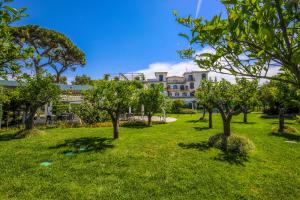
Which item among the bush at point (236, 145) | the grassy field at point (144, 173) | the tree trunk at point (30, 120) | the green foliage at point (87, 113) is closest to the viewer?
the grassy field at point (144, 173)

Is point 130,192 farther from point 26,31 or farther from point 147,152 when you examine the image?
point 26,31

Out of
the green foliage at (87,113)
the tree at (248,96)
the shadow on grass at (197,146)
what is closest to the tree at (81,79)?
the green foliage at (87,113)

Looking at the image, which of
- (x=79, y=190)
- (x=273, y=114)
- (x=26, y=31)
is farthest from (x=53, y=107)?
(x=273, y=114)

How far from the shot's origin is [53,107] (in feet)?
58.3

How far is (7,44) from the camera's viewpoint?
2.39m

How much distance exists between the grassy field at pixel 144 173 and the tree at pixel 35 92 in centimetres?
288

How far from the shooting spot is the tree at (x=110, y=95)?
9016 millimetres

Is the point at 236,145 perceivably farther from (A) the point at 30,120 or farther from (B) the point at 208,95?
(A) the point at 30,120

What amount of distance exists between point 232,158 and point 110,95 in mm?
6633

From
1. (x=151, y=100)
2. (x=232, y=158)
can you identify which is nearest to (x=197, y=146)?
(x=232, y=158)

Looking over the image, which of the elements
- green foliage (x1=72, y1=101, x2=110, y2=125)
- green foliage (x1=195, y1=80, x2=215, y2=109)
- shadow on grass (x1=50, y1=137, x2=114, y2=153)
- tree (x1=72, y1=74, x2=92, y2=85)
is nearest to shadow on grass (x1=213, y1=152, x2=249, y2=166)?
green foliage (x1=195, y1=80, x2=215, y2=109)

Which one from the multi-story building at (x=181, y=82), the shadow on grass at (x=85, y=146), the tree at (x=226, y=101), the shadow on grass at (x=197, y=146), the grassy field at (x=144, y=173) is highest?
the multi-story building at (x=181, y=82)

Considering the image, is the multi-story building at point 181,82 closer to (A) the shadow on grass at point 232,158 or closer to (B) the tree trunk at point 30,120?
(B) the tree trunk at point 30,120

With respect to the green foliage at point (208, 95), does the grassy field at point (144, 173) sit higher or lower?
lower
